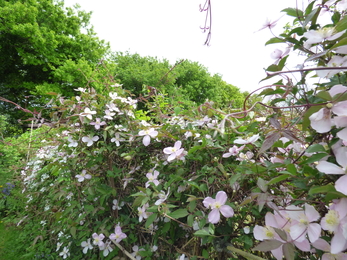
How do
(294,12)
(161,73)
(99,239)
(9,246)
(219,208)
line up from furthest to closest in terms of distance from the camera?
(161,73) < (9,246) < (99,239) < (219,208) < (294,12)

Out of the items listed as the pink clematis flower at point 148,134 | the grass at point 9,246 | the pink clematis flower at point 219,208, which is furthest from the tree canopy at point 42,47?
the pink clematis flower at point 219,208

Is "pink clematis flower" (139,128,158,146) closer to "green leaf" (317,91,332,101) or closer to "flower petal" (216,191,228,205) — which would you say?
"flower petal" (216,191,228,205)

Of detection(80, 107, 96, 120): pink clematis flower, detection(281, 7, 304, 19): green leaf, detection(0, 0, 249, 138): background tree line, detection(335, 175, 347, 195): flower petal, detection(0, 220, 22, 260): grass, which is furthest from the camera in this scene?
detection(0, 0, 249, 138): background tree line

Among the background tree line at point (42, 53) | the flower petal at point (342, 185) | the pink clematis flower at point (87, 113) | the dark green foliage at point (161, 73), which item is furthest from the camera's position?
the dark green foliage at point (161, 73)

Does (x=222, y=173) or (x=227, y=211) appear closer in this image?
(x=227, y=211)

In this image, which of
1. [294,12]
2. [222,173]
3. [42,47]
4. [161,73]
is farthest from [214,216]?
[161,73]

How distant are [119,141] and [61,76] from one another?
1106cm

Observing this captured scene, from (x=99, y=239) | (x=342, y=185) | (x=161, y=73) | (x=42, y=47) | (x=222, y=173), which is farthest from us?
(x=161, y=73)

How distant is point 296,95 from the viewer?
21.3 inches

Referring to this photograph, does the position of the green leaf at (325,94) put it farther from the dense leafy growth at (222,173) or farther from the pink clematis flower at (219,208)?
the pink clematis flower at (219,208)

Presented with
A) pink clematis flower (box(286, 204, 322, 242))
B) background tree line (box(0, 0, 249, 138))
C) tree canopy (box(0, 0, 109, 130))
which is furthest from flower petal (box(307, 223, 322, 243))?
tree canopy (box(0, 0, 109, 130))

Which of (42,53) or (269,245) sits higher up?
(269,245)

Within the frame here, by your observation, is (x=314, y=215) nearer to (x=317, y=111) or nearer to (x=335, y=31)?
(x=317, y=111)

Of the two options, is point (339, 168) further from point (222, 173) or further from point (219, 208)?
point (222, 173)
